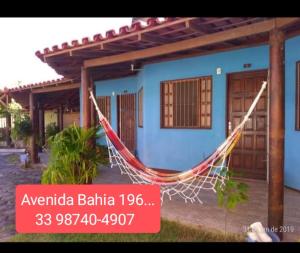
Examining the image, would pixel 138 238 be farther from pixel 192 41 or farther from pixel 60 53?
pixel 60 53

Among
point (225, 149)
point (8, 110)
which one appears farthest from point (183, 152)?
point (8, 110)

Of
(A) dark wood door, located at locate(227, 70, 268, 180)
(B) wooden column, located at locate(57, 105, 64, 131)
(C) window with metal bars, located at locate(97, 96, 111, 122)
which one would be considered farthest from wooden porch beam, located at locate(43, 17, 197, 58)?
(B) wooden column, located at locate(57, 105, 64, 131)

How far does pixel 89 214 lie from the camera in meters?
3.37

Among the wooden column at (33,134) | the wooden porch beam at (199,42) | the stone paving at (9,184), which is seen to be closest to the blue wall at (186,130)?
the wooden porch beam at (199,42)

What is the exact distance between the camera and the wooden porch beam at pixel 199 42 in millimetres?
2965

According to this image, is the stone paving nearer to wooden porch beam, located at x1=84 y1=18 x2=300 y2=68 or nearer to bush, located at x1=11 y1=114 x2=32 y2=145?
bush, located at x1=11 y1=114 x2=32 y2=145

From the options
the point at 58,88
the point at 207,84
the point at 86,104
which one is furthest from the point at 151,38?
the point at 58,88

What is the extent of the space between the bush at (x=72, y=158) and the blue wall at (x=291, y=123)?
→ 2.75 m

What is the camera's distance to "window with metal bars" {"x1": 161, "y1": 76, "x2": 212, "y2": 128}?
5.61m

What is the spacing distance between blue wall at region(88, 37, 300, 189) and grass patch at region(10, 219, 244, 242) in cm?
201

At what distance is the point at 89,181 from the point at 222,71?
112 inches

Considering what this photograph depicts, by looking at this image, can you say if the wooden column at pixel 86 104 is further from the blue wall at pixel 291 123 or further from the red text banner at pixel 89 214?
the blue wall at pixel 291 123

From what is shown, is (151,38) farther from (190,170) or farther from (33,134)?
(33,134)

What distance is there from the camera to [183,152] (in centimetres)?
584
